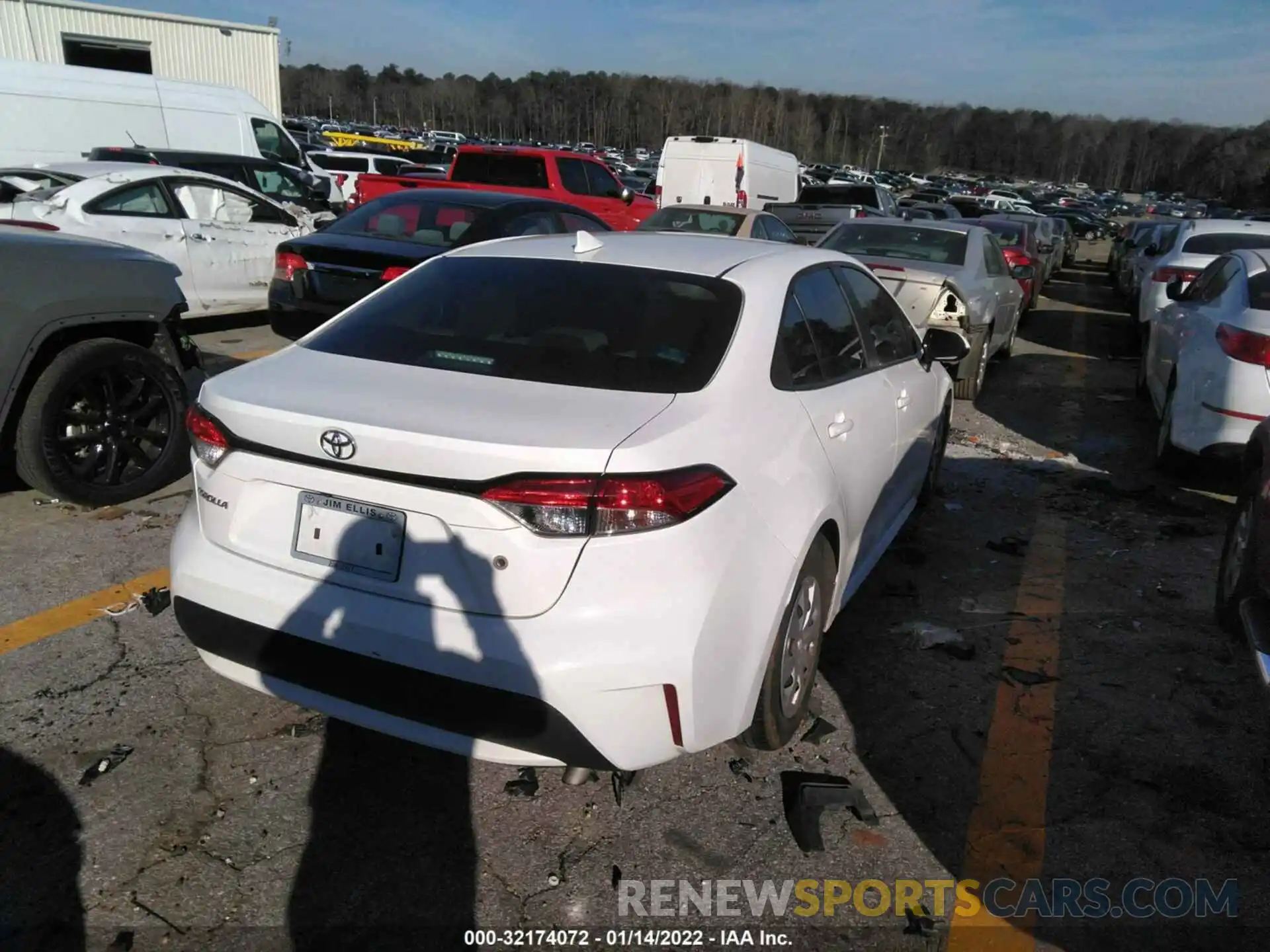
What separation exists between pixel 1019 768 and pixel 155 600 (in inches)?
132

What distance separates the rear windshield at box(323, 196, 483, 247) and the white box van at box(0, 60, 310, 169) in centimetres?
1075

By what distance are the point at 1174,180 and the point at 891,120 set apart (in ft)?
135

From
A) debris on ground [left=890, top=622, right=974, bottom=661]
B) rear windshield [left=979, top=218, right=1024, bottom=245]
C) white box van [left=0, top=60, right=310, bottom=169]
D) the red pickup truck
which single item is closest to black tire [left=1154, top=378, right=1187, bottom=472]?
debris on ground [left=890, top=622, right=974, bottom=661]

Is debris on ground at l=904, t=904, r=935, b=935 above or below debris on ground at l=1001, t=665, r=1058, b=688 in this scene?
above

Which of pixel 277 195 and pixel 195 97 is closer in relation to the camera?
pixel 277 195

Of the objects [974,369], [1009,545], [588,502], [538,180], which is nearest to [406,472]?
[588,502]

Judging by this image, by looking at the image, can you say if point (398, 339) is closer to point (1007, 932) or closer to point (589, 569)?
point (589, 569)

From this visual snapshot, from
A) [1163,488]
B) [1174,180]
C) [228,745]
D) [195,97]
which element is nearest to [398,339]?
[228,745]

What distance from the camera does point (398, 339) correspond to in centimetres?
303

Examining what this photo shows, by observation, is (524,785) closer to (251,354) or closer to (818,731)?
(818,731)

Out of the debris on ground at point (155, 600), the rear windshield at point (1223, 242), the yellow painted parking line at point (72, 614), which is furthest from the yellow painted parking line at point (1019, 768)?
the rear windshield at point (1223, 242)

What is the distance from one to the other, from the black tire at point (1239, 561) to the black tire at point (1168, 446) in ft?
6.68

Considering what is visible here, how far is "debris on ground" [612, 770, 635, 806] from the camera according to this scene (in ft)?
9.57

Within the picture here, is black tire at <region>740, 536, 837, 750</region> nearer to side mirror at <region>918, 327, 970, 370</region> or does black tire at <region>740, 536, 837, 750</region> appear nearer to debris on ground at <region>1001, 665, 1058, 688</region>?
debris on ground at <region>1001, 665, 1058, 688</region>
